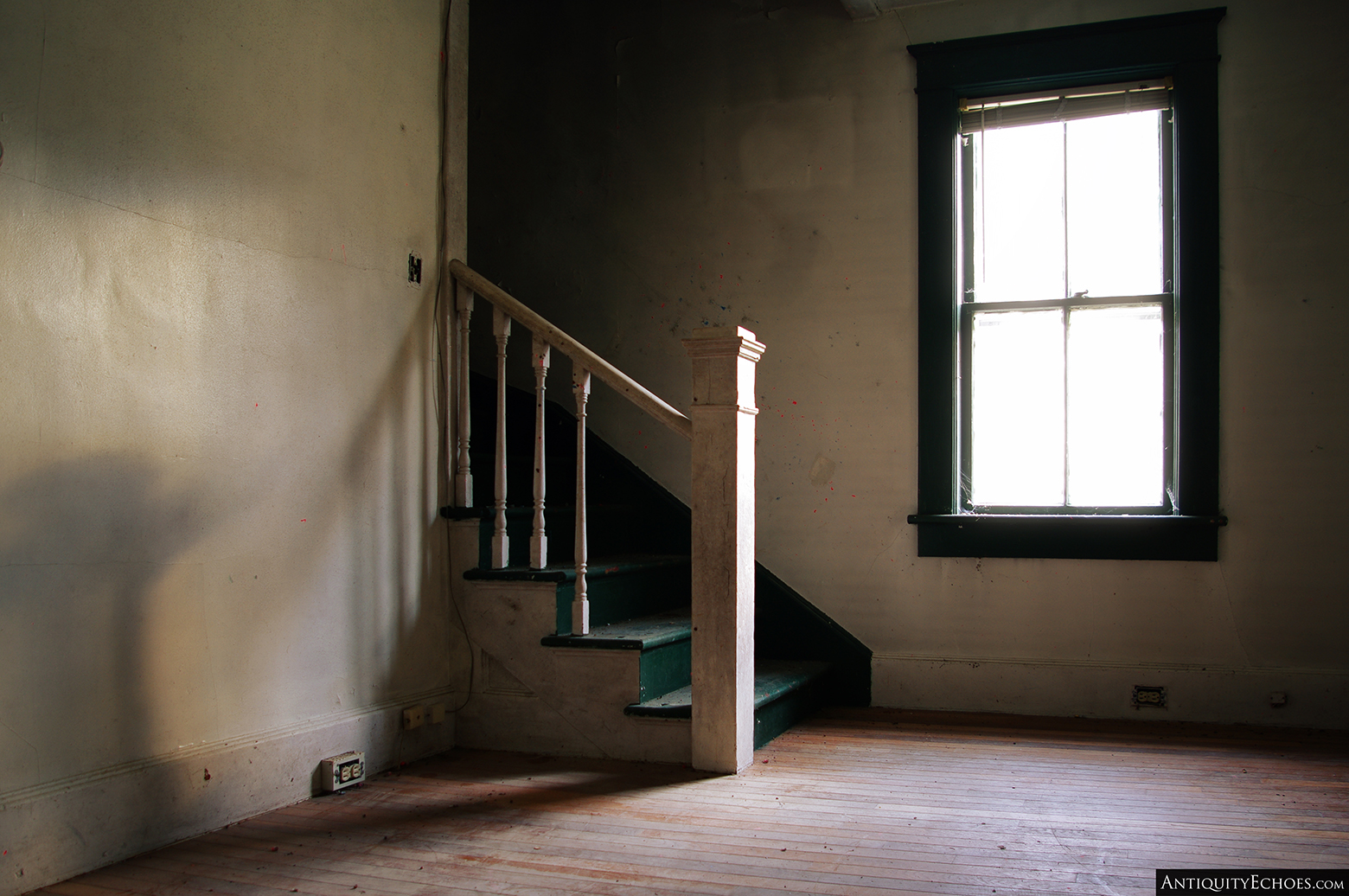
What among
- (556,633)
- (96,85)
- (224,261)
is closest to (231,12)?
(96,85)

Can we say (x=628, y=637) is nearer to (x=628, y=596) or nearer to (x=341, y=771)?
(x=628, y=596)

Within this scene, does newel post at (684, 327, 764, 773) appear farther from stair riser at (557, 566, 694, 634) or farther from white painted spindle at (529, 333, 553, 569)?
white painted spindle at (529, 333, 553, 569)

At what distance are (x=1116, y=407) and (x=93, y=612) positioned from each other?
3.52 meters

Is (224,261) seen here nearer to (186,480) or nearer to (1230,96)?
(186,480)

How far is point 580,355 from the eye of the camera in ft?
10.6

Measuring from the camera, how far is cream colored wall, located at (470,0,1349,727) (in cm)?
360

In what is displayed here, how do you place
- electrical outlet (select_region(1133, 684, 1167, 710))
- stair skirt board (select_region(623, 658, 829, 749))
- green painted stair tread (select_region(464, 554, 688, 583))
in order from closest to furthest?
stair skirt board (select_region(623, 658, 829, 749)), green painted stair tread (select_region(464, 554, 688, 583)), electrical outlet (select_region(1133, 684, 1167, 710))

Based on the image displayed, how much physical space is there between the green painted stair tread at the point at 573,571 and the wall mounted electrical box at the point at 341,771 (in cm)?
70

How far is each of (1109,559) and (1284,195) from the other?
152cm

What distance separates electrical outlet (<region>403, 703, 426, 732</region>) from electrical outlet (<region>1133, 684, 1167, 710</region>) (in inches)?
105

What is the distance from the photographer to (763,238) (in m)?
4.22

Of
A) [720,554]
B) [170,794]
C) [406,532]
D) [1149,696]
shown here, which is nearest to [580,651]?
[720,554]

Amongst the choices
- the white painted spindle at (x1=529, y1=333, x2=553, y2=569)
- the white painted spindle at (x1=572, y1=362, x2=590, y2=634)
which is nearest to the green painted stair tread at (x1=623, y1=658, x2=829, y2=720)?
the white painted spindle at (x1=572, y1=362, x2=590, y2=634)

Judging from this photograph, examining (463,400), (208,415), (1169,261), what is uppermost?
(1169,261)
